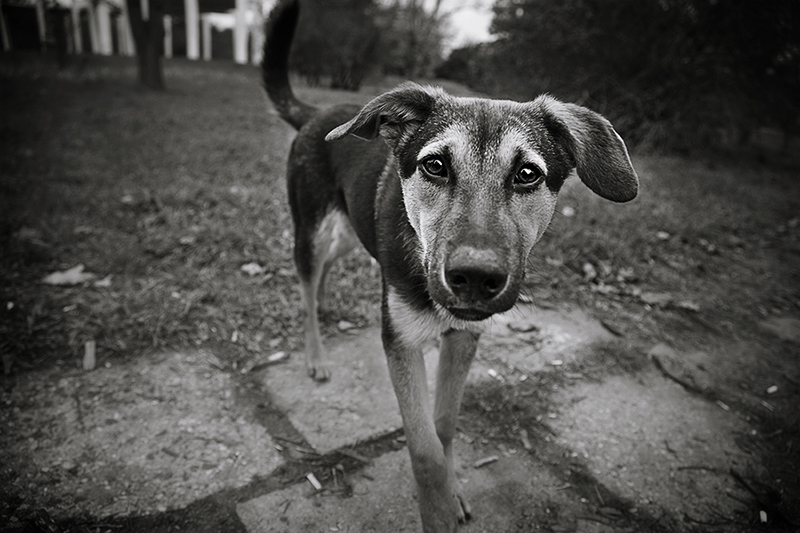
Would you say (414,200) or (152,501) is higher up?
(414,200)

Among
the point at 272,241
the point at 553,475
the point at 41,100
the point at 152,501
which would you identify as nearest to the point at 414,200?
the point at 553,475

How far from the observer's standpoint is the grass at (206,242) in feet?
11.7

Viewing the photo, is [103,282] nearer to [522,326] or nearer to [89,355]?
[89,355]

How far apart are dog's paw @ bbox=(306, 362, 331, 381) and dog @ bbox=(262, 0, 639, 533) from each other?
95 centimetres

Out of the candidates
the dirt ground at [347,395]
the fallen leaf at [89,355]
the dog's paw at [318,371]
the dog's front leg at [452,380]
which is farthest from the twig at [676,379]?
the fallen leaf at [89,355]

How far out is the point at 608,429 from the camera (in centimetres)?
295

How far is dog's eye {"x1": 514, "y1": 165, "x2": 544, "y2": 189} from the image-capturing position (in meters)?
2.06

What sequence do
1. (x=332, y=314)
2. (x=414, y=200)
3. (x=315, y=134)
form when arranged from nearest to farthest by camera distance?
(x=414, y=200), (x=315, y=134), (x=332, y=314)

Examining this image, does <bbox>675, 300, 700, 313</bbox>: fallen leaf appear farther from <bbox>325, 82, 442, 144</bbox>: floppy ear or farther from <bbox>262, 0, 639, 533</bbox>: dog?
<bbox>325, 82, 442, 144</bbox>: floppy ear

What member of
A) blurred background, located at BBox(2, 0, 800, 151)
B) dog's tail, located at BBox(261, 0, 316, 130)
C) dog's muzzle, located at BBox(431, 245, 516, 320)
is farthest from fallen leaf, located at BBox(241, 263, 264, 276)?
blurred background, located at BBox(2, 0, 800, 151)

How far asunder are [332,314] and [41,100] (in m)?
9.44

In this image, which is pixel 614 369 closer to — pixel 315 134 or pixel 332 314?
pixel 332 314

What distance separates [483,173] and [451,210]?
0.22 m

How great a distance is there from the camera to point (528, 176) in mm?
2088
